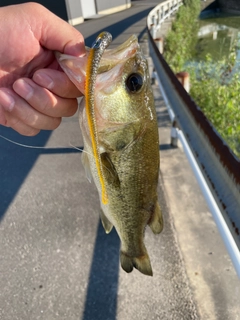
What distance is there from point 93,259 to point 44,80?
178 centimetres

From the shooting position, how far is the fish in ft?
4.49

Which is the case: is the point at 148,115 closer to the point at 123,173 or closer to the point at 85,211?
the point at 123,173

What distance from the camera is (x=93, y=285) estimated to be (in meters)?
2.59

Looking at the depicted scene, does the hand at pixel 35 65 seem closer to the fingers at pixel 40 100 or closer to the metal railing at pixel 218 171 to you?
the fingers at pixel 40 100

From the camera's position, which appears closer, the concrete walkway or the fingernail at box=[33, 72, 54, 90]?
the fingernail at box=[33, 72, 54, 90]

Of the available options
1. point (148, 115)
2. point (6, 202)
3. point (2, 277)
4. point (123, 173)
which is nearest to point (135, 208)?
point (123, 173)

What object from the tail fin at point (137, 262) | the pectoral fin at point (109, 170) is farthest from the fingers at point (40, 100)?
the tail fin at point (137, 262)

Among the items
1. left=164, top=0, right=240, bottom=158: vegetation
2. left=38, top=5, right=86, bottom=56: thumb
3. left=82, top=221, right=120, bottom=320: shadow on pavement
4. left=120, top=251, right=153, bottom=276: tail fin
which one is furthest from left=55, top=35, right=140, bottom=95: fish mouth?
left=164, top=0, right=240, bottom=158: vegetation

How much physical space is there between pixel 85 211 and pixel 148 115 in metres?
2.09

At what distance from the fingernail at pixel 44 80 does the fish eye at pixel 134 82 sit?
47 cm

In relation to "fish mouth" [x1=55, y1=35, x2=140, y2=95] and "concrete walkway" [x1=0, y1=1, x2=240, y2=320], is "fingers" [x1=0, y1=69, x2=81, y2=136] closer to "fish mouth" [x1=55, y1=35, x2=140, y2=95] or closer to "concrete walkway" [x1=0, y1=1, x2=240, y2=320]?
"fish mouth" [x1=55, y1=35, x2=140, y2=95]

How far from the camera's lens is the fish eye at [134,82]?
142 centimetres

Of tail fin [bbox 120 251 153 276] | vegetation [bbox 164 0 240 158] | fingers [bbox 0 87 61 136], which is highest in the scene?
fingers [bbox 0 87 61 136]

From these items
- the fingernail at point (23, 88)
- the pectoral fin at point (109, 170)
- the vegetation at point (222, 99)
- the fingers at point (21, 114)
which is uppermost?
the fingernail at point (23, 88)
